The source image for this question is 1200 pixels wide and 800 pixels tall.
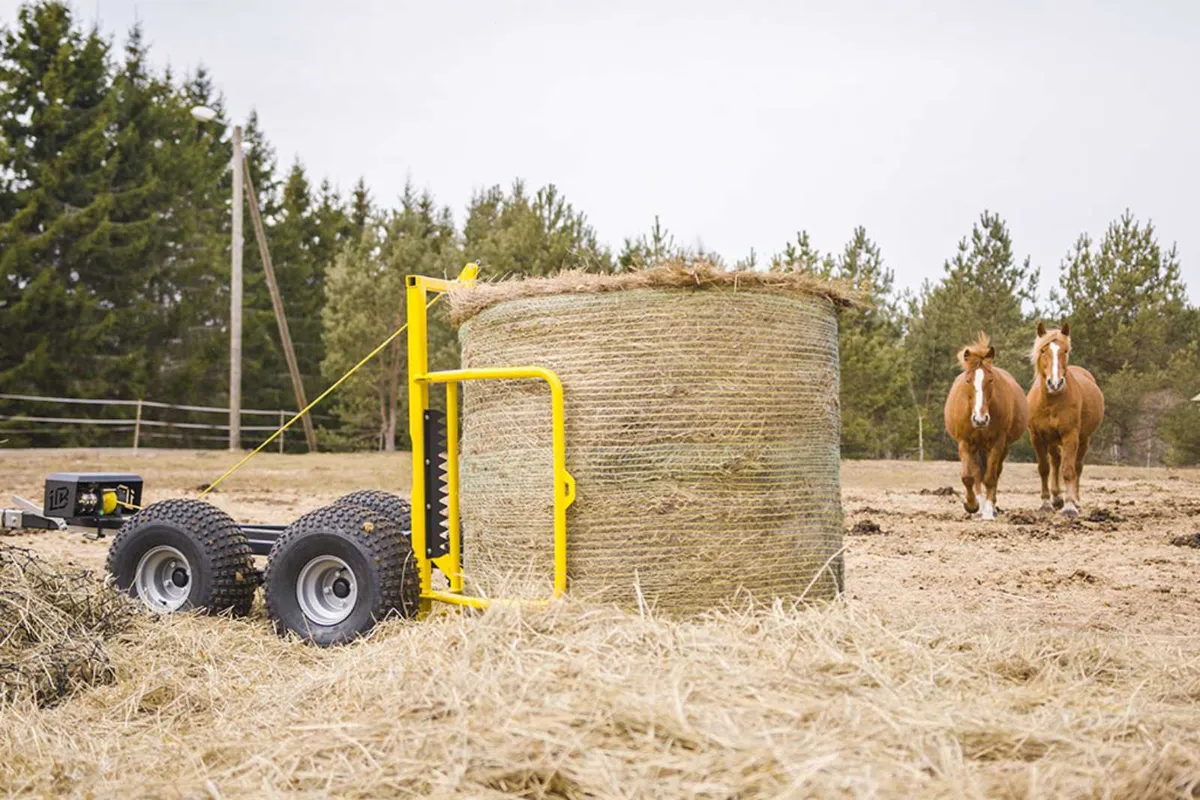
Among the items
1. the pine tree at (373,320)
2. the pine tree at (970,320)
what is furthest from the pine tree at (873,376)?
the pine tree at (373,320)

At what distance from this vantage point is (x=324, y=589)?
4.96m

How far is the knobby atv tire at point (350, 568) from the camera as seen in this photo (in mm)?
4648

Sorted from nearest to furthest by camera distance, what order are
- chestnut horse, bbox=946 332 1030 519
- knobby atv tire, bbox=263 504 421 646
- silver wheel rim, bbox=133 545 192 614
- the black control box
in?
knobby atv tire, bbox=263 504 421 646
silver wheel rim, bbox=133 545 192 614
the black control box
chestnut horse, bbox=946 332 1030 519

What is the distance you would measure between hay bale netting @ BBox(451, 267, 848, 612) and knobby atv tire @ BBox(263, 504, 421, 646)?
0.47m

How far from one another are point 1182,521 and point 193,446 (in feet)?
86.8

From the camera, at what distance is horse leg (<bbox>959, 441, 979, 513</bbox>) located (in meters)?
11.5

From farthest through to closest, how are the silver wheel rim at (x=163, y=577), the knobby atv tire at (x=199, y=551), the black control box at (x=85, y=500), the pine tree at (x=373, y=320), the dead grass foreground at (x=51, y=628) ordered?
1. the pine tree at (x=373, y=320)
2. the black control box at (x=85, y=500)
3. the silver wheel rim at (x=163, y=577)
4. the knobby atv tire at (x=199, y=551)
5. the dead grass foreground at (x=51, y=628)

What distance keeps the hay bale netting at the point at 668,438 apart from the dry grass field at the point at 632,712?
0.80 feet

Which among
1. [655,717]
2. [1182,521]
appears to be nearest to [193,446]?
[1182,521]

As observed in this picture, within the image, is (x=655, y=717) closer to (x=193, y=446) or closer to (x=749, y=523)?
(x=749, y=523)

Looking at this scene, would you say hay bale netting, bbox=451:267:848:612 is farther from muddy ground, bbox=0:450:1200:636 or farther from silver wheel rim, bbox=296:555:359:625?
silver wheel rim, bbox=296:555:359:625

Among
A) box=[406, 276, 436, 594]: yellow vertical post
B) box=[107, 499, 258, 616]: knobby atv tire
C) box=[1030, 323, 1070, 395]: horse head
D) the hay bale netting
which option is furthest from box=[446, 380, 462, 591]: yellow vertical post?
box=[1030, 323, 1070, 395]: horse head

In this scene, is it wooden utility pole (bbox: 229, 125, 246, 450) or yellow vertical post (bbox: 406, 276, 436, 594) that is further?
wooden utility pole (bbox: 229, 125, 246, 450)

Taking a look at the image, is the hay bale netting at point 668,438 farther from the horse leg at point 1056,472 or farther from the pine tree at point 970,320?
Answer: the pine tree at point 970,320
